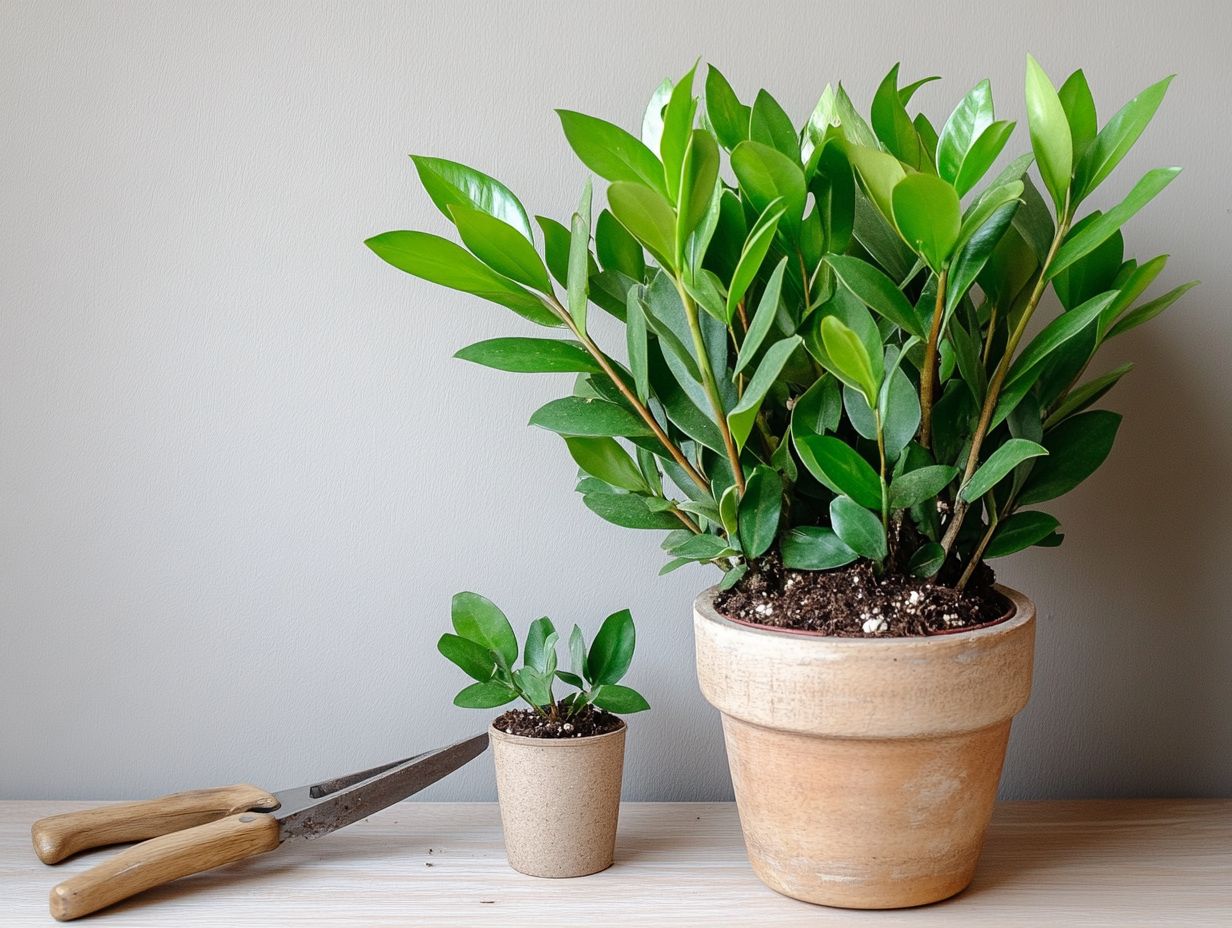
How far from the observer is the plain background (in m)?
0.93

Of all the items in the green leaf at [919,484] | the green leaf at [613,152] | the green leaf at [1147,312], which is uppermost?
the green leaf at [613,152]

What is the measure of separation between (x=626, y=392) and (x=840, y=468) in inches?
6.3

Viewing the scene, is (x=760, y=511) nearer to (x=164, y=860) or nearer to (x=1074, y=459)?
(x=1074, y=459)

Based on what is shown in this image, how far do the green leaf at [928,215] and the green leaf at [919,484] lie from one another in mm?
128

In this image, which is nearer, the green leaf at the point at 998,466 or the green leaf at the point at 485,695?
the green leaf at the point at 998,466

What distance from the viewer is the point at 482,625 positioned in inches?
32.7

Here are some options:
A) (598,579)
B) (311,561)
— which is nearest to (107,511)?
(311,561)

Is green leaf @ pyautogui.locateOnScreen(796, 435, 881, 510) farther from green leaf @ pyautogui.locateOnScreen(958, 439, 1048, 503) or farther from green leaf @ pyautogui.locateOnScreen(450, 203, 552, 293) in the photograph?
green leaf @ pyautogui.locateOnScreen(450, 203, 552, 293)

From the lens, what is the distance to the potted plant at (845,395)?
0.65 m

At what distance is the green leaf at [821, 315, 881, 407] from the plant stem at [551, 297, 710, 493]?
139 mm

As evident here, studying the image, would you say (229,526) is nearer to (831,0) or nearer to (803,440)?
(803,440)

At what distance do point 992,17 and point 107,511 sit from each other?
91 cm

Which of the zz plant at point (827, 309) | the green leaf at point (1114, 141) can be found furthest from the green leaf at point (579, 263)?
the green leaf at point (1114, 141)

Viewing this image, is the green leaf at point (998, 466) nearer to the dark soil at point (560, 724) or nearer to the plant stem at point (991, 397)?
the plant stem at point (991, 397)
